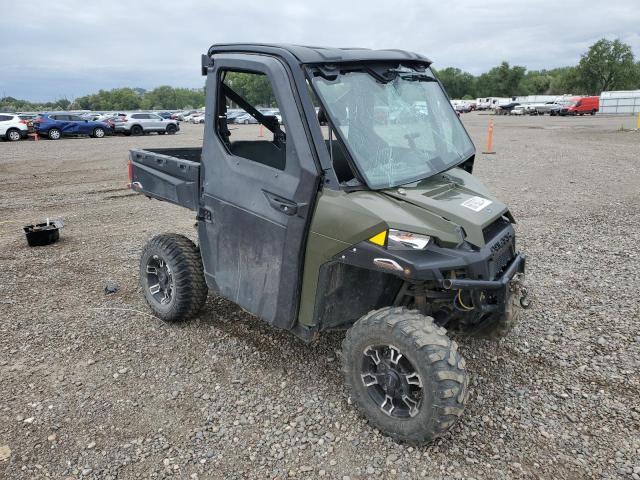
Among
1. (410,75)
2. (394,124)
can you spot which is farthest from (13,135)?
(394,124)

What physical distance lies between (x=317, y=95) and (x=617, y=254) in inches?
200

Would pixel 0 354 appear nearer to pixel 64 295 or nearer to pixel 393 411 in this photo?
pixel 64 295

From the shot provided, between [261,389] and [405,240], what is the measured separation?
1.57 m

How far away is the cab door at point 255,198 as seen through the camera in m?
3.20

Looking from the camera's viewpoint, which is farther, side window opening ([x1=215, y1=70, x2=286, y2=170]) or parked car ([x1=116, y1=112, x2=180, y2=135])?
parked car ([x1=116, y1=112, x2=180, y2=135])

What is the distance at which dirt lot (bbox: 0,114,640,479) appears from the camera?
299cm

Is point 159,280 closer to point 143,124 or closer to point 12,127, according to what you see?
point 12,127

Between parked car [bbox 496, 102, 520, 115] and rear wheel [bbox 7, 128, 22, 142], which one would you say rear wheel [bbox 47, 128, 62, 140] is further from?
parked car [bbox 496, 102, 520, 115]

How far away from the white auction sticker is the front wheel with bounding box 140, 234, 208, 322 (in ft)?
7.50

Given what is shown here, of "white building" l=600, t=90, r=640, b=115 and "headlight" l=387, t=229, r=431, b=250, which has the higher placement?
"white building" l=600, t=90, r=640, b=115

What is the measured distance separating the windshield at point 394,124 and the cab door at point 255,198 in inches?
11.1

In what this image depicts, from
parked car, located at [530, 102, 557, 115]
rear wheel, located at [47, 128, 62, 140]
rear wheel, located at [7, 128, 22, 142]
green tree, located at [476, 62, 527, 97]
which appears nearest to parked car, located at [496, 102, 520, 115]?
parked car, located at [530, 102, 557, 115]

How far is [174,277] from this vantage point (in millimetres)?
4332

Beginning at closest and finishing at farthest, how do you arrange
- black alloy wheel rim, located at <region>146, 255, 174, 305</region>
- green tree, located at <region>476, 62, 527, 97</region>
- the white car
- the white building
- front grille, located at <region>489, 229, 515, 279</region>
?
front grille, located at <region>489, 229, 515, 279</region>, black alloy wheel rim, located at <region>146, 255, 174, 305</region>, the white car, the white building, green tree, located at <region>476, 62, 527, 97</region>
